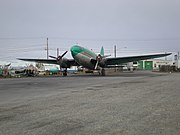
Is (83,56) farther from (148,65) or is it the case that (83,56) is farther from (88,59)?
(148,65)

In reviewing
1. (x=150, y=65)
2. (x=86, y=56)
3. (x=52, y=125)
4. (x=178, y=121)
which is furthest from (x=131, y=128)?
(x=150, y=65)

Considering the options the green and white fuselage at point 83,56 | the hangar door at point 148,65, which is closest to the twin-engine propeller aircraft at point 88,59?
the green and white fuselage at point 83,56

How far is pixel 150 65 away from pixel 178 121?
128 m

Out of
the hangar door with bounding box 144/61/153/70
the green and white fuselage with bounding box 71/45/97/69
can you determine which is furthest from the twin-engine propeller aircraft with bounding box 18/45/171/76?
the hangar door with bounding box 144/61/153/70

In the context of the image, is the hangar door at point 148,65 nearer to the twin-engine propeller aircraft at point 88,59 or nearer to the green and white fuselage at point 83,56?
the twin-engine propeller aircraft at point 88,59

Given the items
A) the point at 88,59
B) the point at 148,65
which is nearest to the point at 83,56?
the point at 88,59

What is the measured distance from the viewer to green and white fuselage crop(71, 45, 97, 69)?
116ft

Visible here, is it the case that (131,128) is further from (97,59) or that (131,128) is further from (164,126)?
(97,59)

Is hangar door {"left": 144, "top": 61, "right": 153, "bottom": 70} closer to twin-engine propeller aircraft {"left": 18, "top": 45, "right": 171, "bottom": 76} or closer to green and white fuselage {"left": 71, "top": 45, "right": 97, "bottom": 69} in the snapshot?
twin-engine propeller aircraft {"left": 18, "top": 45, "right": 171, "bottom": 76}

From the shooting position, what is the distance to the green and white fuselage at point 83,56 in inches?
1391

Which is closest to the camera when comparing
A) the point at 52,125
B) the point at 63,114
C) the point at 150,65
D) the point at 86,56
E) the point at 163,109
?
the point at 52,125

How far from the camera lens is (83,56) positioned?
35.8m

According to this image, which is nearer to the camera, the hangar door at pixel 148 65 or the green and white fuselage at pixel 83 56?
the green and white fuselage at pixel 83 56

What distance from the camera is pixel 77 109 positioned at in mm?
7312
